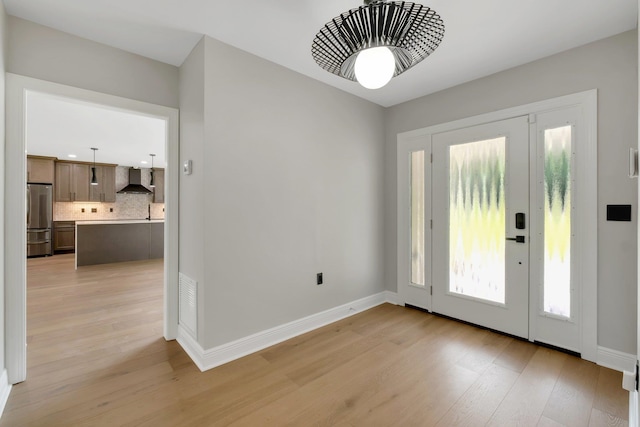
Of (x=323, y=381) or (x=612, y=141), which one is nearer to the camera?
(x=323, y=381)

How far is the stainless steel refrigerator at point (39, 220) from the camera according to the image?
6.89m

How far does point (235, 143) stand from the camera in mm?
2381

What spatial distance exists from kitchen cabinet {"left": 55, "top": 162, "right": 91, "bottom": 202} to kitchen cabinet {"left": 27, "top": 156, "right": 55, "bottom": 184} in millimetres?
215

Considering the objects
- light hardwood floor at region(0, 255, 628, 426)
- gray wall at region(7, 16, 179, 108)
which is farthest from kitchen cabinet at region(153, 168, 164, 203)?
gray wall at region(7, 16, 179, 108)

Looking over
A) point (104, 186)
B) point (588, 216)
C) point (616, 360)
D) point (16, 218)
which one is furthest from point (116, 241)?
point (616, 360)

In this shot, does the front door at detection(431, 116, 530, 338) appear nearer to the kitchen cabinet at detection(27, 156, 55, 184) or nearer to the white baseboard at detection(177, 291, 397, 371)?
the white baseboard at detection(177, 291, 397, 371)

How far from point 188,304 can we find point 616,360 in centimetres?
350

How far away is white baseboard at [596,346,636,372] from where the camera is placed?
6.95 ft

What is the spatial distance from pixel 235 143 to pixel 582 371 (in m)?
3.30

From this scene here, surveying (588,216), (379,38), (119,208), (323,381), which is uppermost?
(379,38)

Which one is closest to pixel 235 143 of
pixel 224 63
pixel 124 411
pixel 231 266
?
pixel 224 63

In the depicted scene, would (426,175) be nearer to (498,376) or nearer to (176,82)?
(498,376)

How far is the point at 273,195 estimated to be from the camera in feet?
8.66

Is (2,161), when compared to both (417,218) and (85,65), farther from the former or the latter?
(417,218)
